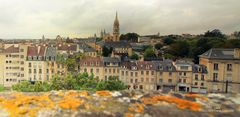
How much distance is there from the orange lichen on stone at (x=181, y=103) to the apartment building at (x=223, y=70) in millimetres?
47945

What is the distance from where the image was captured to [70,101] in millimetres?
2898

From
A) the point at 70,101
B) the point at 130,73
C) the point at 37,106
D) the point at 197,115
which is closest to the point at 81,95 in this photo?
the point at 70,101

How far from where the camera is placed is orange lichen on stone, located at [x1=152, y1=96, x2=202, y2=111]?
288 cm

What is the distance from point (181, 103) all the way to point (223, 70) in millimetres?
49072

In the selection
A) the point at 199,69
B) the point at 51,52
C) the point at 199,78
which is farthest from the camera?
the point at 51,52

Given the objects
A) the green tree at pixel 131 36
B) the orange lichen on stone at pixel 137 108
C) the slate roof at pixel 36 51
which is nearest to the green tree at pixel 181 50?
the slate roof at pixel 36 51

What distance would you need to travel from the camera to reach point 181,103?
294 cm

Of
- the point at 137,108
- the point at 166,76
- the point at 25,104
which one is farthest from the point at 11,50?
the point at 137,108

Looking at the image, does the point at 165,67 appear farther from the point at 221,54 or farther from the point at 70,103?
the point at 70,103

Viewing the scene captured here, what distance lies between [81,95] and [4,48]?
229 feet

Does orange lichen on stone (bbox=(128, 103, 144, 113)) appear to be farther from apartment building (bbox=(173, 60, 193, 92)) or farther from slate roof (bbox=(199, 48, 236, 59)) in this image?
apartment building (bbox=(173, 60, 193, 92))

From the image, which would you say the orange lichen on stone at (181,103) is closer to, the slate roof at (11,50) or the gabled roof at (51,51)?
the gabled roof at (51,51)

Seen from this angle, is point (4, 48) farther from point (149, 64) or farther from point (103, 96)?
point (103, 96)

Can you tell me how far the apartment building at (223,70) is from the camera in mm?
48125
